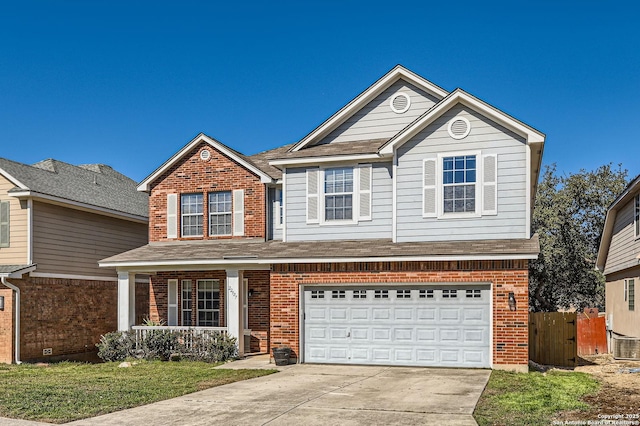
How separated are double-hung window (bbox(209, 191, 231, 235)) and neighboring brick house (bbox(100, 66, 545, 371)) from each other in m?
0.59

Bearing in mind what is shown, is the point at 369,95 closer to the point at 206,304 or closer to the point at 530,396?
the point at 206,304

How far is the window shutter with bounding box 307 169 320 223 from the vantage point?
19.2 m

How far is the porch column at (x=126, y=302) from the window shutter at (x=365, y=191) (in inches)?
310

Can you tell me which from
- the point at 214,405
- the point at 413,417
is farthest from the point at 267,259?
the point at 413,417

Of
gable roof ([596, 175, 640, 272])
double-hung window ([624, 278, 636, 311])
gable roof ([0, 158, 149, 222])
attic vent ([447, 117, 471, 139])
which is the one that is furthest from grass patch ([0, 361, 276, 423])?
gable roof ([596, 175, 640, 272])

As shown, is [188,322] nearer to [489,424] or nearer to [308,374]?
[308,374]

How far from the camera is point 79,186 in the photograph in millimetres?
24500

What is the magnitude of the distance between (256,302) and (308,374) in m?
5.89

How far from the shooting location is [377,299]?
17812 mm

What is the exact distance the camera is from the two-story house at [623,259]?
21.0 meters

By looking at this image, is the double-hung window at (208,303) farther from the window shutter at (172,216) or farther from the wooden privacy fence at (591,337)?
the wooden privacy fence at (591,337)

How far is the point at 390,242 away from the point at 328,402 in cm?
697

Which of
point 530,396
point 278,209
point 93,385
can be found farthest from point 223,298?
point 530,396

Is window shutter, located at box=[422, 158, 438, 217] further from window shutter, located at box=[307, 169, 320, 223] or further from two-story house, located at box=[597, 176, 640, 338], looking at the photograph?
two-story house, located at box=[597, 176, 640, 338]
